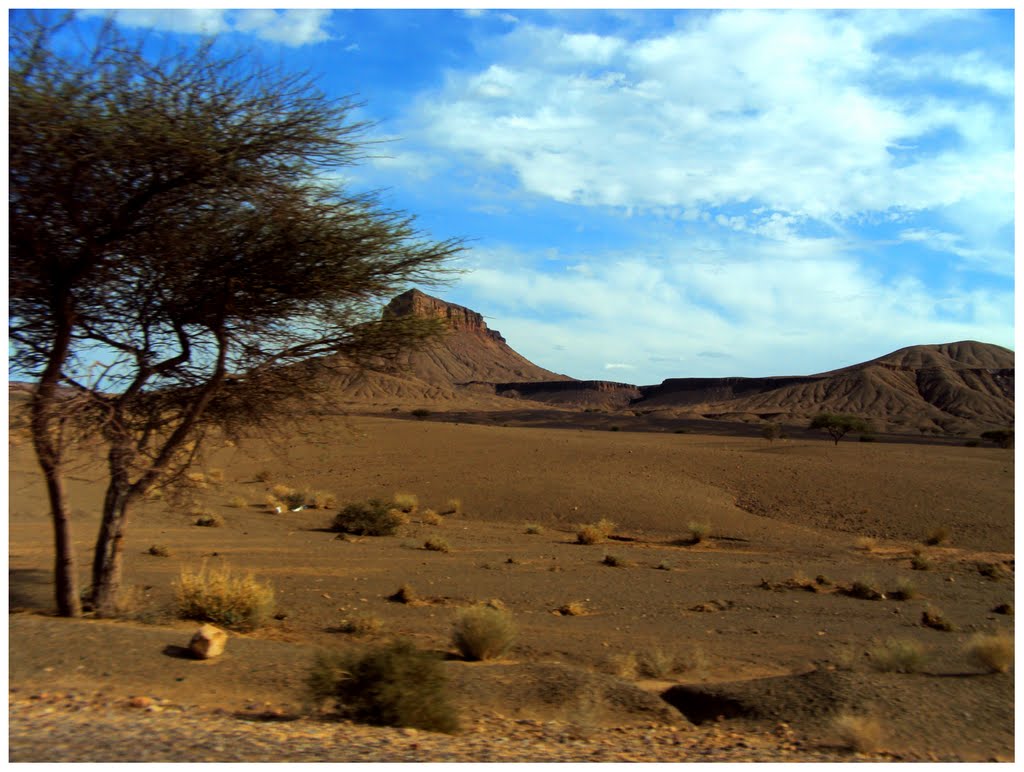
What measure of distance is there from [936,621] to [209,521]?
1891cm

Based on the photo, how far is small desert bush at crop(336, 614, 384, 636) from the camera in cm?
1166

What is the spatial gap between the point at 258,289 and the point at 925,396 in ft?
389

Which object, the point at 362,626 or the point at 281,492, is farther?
the point at 281,492

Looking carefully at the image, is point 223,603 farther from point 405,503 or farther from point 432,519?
point 405,503

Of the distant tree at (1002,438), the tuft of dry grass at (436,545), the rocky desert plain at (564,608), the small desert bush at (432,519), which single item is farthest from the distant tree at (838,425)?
the tuft of dry grass at (436,545)

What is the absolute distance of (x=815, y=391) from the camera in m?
123

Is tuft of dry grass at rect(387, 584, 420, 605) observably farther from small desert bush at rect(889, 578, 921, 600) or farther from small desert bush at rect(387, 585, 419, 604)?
small desert bush at rect(889, 578, 921, 600)

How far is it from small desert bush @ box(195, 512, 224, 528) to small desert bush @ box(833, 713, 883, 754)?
19.8m

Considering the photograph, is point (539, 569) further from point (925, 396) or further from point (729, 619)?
point (925, 396)

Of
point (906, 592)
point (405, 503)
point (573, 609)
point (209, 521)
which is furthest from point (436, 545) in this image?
point (906, 592)

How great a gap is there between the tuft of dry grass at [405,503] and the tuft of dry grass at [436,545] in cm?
837

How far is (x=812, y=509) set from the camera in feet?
99.8

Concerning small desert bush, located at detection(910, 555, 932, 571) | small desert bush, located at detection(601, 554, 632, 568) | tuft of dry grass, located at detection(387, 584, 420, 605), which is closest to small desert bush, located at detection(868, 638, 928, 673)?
tuft of dry grass, located at detection(387, 584, 420, 605)

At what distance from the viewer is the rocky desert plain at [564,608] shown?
23.0 ft
